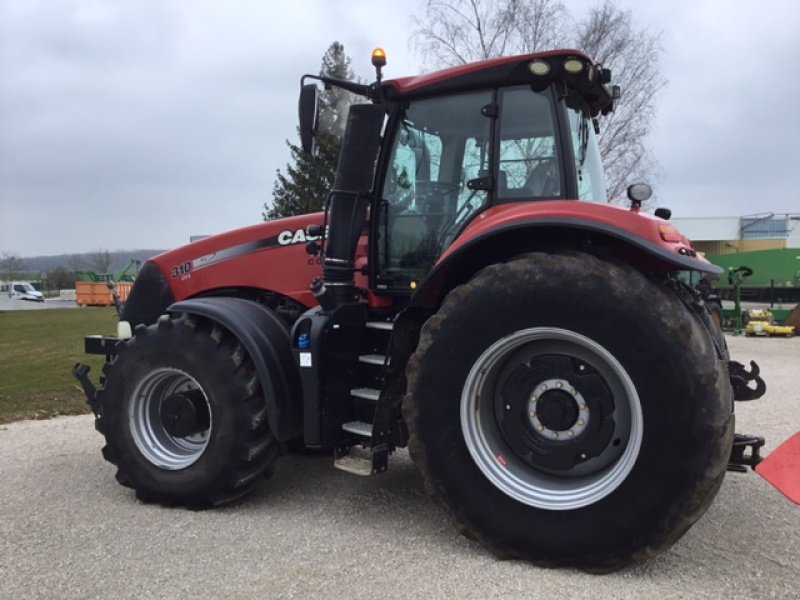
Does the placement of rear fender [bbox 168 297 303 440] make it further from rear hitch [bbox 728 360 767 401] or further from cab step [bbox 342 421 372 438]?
rear hitch [bbox 728 360 767 401]

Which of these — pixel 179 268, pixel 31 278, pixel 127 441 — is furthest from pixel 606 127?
pixel 31 278

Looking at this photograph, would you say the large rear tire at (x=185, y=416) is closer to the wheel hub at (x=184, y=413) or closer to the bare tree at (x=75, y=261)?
the wheel hub at (x=184, y=413)

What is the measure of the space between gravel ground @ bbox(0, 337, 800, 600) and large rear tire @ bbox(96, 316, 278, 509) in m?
0.19

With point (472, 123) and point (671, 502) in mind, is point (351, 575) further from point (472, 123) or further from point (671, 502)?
point (472, 123)

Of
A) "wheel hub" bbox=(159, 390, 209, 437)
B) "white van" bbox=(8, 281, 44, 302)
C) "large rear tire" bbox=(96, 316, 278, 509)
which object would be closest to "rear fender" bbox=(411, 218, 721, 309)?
"large rear tire" bbox=(96, 316, 278, 509)

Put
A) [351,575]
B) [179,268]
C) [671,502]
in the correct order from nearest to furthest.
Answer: [671,502]
[351,575]
[179,268]

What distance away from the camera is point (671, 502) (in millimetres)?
2975

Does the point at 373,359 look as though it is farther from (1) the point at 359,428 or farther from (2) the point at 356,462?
(2) the point at 356,462

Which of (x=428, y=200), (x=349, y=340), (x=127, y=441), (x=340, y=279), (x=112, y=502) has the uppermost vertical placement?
(x=428, y=200)

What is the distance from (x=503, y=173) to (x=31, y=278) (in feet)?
284

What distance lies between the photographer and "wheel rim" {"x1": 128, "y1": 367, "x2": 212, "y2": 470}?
442 centimetres

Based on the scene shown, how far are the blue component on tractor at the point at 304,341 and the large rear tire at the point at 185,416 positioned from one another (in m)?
0.39

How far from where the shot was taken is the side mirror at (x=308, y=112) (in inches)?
156

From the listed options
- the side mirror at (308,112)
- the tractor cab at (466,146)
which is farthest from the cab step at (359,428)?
the side mirror at (308,112)
